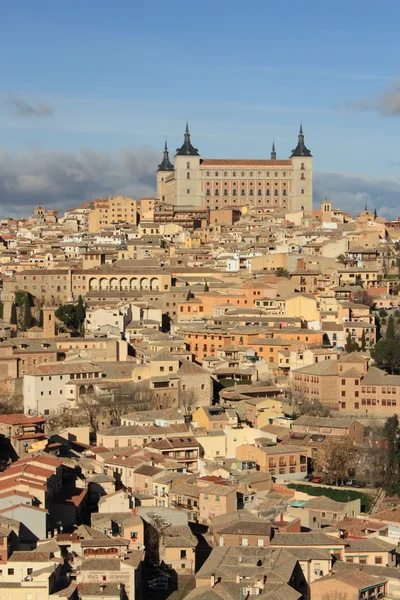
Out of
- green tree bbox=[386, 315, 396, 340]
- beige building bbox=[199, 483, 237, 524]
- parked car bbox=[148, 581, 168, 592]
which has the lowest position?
parked car bbox=[148, 581, 168, 592]

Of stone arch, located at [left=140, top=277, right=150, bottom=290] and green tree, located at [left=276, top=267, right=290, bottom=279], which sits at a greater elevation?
green tree, located at [left=276, top=267, right=290, bottom=279]

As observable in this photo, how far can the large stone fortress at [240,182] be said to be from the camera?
76.8 meters

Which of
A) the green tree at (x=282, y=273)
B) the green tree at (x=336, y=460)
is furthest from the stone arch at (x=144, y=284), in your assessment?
the green tree at (x=336, y=460)

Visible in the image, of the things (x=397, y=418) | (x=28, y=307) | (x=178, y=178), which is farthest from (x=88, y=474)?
(x=178, y=178)

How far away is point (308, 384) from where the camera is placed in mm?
37156

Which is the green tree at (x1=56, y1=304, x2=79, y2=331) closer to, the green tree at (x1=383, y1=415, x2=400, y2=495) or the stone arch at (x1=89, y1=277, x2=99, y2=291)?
the stone arch at (x1=89, y1=277, x2=99, y2=291)

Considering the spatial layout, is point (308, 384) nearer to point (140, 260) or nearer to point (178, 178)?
point (140, 260)

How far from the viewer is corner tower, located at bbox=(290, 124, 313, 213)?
255 ft

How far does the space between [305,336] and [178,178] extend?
37.0m

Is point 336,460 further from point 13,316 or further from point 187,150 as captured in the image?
point 187,150

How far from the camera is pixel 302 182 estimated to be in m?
78.0

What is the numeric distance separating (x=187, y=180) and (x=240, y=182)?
10.9 ft

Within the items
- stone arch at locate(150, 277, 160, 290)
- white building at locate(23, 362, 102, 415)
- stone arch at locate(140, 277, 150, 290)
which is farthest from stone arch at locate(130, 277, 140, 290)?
white building at locate(23, 362, 102, 415)

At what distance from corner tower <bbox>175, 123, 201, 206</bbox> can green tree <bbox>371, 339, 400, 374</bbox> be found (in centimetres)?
3827
